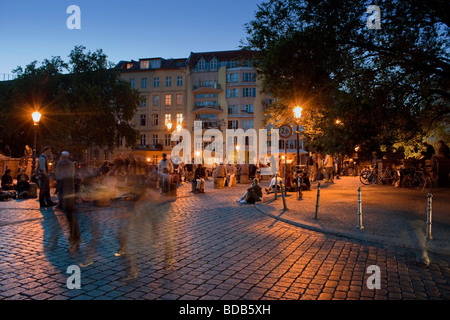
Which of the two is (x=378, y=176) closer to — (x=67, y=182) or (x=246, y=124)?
(x=67, y=182)

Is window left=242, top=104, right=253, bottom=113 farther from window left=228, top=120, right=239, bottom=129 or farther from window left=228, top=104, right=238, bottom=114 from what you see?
window left=228, top=120, right=239, bottom=129

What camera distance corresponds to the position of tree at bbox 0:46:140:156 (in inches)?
1629

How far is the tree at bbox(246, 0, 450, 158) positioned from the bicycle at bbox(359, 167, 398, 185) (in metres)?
7.71

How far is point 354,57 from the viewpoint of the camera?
13750 millimetres

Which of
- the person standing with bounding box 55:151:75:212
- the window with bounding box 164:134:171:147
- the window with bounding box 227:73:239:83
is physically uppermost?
the window with bounding box 227:73:239:83

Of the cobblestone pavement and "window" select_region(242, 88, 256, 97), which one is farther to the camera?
"window" select_region(242, 88, 256, 97)

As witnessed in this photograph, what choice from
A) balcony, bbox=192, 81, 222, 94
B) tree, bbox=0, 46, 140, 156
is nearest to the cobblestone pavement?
tree, bbox=0, 46, 140, 156

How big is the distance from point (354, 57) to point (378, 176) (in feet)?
38.9

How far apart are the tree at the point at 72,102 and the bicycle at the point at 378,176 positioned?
31.4m

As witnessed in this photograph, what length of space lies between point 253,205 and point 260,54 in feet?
20.4

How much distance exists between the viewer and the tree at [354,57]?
12477 millimetres

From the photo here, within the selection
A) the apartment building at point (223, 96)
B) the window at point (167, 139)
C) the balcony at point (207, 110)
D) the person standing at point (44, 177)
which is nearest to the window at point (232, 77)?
the apartment building at point (223, 96)

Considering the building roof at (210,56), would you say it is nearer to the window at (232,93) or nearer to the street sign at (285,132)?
the window at (232,93)
